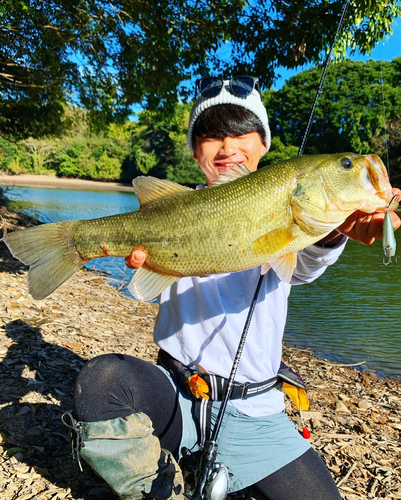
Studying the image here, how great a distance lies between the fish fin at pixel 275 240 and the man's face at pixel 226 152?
0.87m

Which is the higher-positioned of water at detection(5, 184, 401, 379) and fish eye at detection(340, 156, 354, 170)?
fish eye at detection(340, 156, 354, 170)

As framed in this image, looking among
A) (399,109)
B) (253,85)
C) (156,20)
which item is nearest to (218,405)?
(253,85)

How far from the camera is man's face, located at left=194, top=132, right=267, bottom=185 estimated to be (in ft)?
9.45

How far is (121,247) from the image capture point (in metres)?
2.32

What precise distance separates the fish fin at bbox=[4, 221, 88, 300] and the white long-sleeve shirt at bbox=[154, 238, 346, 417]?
720mm

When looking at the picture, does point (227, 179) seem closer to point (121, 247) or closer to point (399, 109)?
point (121, 247)

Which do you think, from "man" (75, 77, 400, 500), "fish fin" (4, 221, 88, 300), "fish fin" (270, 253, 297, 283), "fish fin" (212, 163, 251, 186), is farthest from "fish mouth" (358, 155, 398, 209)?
"fish fin" (4, 221, 88, 300)

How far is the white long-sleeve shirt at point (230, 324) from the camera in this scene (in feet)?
8.57

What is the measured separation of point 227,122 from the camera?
9.61 feet

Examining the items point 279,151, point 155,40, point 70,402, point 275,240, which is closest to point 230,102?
point 275,240

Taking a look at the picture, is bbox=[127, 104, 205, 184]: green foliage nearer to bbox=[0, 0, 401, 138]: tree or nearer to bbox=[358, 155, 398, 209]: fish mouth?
bbox=[0, 0, 401, 138]: tree

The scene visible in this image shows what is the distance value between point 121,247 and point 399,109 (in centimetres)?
5187

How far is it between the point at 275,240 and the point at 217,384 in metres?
0.97

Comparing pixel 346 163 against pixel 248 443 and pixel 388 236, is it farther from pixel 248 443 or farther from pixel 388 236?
pixel 248 443
